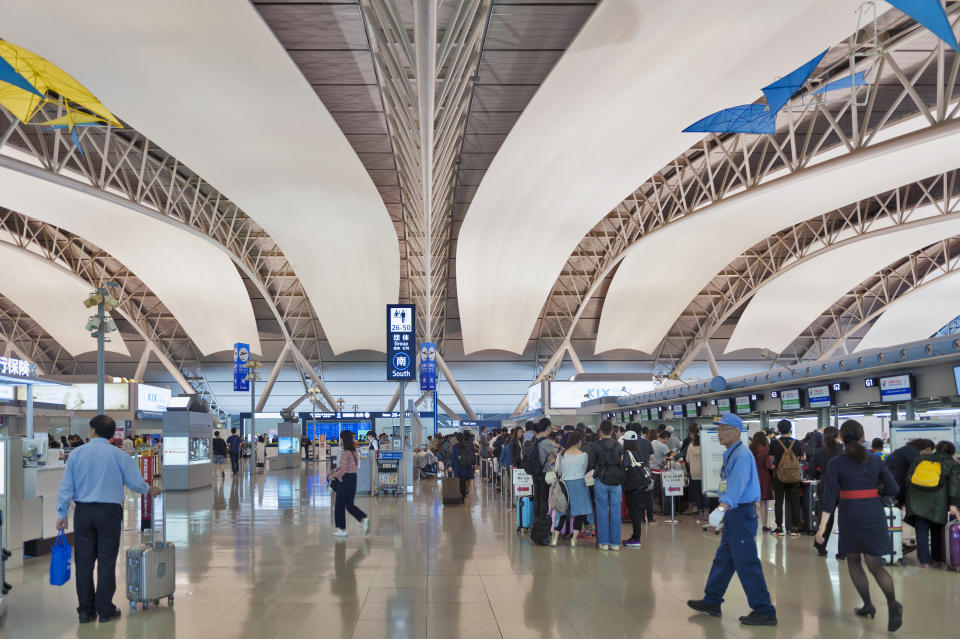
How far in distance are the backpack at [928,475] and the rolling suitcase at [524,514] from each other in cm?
536

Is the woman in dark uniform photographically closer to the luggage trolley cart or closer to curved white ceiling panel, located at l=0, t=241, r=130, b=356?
the luggage trolley cart

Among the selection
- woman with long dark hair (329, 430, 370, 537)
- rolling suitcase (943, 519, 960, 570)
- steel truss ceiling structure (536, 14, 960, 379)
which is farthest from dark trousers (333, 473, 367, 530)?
steel truss ceiling structure (536, 14, 960, 379)

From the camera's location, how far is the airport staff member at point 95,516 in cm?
666

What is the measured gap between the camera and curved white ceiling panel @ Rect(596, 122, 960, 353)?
79.5ft

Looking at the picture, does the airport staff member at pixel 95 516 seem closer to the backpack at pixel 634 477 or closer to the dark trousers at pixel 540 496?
the backpack at pixel 634 477

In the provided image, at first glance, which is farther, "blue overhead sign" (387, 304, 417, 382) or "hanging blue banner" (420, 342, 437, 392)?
"hanging blue banner" (420, 342, 437, 392)

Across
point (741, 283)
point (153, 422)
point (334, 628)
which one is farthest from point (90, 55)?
point (741, 283)

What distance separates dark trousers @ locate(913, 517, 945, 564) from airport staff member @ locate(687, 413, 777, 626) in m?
3.83

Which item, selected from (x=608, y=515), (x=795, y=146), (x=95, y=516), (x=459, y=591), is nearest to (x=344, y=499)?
(x=608, y=515)

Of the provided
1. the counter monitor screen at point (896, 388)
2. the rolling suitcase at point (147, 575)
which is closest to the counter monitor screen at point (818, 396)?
the counter monitor screen at point (896, 388)

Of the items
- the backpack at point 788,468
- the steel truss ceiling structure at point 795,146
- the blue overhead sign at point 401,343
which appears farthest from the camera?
the steel truss ceiling structure at point 795,146

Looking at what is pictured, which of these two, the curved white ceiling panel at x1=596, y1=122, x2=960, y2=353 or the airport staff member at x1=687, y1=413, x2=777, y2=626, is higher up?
the curved white ceiling panel at x1=596, y1=122, x2=960, y2=353

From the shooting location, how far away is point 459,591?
308 inches

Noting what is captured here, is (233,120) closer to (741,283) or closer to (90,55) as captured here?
(90,55)
